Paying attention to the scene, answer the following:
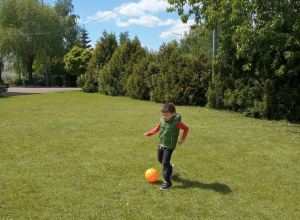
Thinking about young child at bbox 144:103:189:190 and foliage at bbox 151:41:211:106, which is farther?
foliage at bbox 151:41:211:106

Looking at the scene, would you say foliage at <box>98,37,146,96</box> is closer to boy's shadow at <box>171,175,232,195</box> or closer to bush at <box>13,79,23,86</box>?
boy's shadow at <box>171,175,232,195</box>

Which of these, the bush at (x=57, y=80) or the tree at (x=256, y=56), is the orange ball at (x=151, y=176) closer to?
the tree at (x=256, y=56)

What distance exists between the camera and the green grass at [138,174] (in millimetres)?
3797

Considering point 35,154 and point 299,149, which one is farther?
point 299,149

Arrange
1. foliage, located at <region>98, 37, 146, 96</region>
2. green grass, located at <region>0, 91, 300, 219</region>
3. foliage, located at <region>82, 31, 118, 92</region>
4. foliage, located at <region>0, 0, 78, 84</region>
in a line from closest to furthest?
green grass, located at <region>0, 91, 300, 219</region> → foliage, located at <region>98, 37, 146, 96</region> → foliage, located at <region>82, 31, 118, 92</region> → foliage, located at <region>0, 0, 78, 84</region>

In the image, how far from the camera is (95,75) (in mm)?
26500

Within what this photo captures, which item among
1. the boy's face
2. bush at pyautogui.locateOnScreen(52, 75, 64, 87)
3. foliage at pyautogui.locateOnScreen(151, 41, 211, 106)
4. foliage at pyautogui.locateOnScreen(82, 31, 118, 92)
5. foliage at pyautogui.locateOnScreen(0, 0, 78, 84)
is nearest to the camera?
the boy's face

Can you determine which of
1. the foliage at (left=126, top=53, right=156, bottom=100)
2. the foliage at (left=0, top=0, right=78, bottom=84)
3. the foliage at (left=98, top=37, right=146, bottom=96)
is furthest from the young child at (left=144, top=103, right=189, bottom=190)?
the foliage at (left=0, top=0, right=78, bottom=84)

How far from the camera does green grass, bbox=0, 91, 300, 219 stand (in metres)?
3.80

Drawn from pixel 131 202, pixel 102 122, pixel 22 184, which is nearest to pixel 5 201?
Result: pixel 22 184

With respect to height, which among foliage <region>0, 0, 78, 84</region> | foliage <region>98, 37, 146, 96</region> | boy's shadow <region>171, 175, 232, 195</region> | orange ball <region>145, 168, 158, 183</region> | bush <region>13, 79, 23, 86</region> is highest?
foliage <region>0, 0, 78, 84</region>

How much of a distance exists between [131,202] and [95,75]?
77.3ft

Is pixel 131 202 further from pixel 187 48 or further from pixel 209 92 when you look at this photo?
pixel 187 48

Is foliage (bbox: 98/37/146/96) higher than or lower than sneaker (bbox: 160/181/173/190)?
higher
